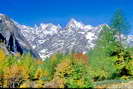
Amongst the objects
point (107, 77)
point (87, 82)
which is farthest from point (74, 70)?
point (107, 77)

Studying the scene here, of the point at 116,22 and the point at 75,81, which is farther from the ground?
the point at 116,22

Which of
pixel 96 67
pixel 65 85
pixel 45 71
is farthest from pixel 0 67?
pixel 65 85

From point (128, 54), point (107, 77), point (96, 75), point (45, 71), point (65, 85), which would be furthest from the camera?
point (45, 71)

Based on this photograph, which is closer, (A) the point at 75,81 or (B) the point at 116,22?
(A) the point at 75,81

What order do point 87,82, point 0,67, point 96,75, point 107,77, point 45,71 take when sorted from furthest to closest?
1. point 45,71
2. point 0,67
3. point 96,75
4. point 107,77
5. point 87,82

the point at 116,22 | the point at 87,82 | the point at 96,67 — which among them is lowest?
the point at 87,82

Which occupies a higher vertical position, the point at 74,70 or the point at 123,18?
the point at 123,18

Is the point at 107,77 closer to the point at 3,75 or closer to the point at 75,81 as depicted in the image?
the point at 75,81

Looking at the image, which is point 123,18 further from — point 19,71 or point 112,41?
point 19,71

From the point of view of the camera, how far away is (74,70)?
52.5 meters

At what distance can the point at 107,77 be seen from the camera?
245ft

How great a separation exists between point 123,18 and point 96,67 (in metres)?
17.8

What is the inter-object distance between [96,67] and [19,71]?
98.2ft

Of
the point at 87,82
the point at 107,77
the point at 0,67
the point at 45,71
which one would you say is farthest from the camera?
the point at 45,71
